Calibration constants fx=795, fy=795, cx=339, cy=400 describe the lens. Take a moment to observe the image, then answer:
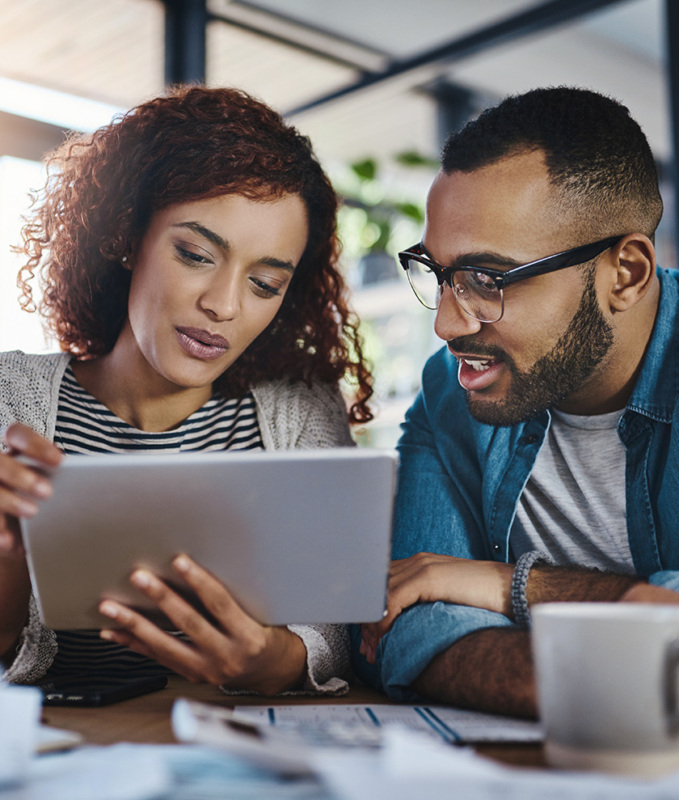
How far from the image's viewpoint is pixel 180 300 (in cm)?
123

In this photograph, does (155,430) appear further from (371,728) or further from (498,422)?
(371,728)

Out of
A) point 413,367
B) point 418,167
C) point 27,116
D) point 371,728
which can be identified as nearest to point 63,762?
point 371,728

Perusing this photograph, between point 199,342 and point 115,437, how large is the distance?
226 mm

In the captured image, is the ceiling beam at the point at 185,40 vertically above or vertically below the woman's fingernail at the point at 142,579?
above

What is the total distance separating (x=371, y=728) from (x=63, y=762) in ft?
0.84

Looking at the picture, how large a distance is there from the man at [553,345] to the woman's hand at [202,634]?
9.5 inches

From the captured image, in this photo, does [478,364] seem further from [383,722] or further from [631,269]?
[383,722]

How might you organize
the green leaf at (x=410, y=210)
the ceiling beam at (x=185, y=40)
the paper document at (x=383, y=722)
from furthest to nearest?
the green leaf at (x=410, y=210) < the ceiling beam at (x=185, y=40) < the paper document at (x=383, y=722)

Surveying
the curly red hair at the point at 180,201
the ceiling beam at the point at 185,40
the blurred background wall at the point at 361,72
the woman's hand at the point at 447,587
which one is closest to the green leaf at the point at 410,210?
the blurred background wall at the point at 361,72

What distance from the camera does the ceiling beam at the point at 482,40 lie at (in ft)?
8.11

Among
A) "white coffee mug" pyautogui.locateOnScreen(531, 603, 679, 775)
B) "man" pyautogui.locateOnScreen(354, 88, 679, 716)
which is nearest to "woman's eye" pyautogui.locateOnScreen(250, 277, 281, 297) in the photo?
"man" pyautogui.locateOnScreen(354, 88, 679, 716)

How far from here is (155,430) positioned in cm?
136

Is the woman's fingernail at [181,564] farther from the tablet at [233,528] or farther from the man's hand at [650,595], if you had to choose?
the man's hand at [650,595]

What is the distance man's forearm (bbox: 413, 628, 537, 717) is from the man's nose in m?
0.45
